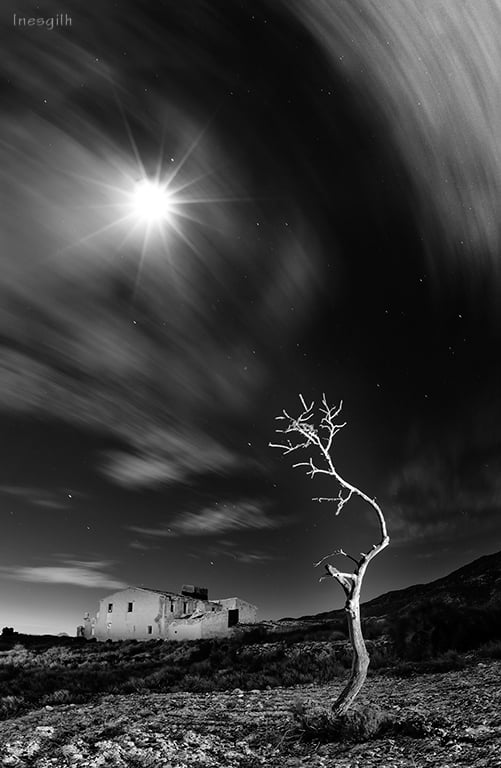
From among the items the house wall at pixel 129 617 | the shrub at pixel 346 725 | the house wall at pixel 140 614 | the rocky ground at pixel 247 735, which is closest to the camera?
the rocky ground at pixel 247 735

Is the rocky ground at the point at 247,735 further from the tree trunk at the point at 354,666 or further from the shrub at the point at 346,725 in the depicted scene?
the tree trunk at the point at 354,666

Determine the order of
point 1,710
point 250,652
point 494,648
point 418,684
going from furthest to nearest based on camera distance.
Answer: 1. point 250,652
2. point 494,648
3. point 1,710
4. point 418,684

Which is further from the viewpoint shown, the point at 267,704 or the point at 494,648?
the point at 494,648

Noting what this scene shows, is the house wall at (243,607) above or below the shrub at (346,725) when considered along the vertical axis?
above

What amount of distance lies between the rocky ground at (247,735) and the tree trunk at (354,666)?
43.6 inches

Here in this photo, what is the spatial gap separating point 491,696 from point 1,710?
16.6 meters

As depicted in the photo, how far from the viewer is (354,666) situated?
11008 mm

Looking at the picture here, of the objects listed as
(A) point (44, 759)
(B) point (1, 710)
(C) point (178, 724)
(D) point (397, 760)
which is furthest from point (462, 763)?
A: (B) point (1, 710)

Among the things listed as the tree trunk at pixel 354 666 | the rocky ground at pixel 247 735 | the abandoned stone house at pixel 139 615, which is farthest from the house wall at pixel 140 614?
the tree trunk at pixel 354 666

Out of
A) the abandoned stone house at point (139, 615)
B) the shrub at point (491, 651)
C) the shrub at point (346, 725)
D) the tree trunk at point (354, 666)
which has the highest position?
the abandoned stone house at point (139, 615)

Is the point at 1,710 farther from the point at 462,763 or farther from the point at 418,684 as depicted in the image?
the point at 462,763

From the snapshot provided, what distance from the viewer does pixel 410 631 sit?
2489 cm

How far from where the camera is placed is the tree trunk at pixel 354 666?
34.8 ft

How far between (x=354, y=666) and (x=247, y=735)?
9.41 ft
